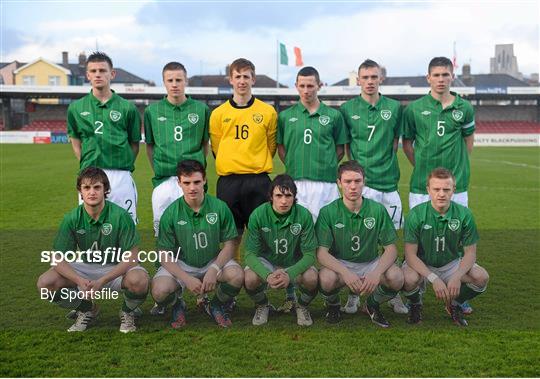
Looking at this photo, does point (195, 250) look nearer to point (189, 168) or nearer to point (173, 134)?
point (189, 168)

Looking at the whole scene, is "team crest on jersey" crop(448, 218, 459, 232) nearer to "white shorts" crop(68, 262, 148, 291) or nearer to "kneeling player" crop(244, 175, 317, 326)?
"kneeling player" crop(244, 175, 317, 326)

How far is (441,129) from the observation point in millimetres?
4406

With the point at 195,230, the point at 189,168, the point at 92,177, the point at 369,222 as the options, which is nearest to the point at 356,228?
the point at 369,222

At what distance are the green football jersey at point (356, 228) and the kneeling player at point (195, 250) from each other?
0.64 meters

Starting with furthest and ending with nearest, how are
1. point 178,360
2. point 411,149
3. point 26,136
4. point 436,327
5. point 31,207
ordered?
point 26,136
point 31,207
point 411,149
point 436,327
point 178,360

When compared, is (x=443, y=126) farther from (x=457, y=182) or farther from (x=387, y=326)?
(x=387, y=326)

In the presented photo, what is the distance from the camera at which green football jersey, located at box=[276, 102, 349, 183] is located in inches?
173

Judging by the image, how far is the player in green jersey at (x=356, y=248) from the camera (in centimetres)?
382

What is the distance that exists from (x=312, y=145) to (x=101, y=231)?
168 cm

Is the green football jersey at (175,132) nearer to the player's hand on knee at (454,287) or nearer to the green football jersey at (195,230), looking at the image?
the green football jersey at (195,230)

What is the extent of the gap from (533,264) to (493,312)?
179cm

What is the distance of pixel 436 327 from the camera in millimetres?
3795

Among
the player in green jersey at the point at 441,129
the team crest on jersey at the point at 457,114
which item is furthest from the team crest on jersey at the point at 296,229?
the team crest on jersey at the point at 457,114

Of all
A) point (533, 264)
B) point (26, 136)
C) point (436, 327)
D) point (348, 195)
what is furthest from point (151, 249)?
point (26, 136)
